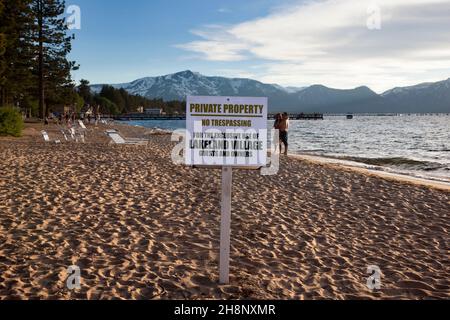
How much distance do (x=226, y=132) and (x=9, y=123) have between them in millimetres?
24402

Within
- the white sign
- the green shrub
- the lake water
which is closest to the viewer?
the white sign

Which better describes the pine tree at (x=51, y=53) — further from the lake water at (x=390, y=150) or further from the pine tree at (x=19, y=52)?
the lake water at (x=390, y=150)

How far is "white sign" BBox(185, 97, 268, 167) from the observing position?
4.32 meters

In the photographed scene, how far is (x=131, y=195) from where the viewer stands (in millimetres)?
9500

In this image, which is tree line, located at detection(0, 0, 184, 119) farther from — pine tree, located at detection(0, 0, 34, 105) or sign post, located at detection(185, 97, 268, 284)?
sign post, located at detection(185, 97, 268, 284)

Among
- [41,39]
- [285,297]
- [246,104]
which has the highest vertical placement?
[41,39]

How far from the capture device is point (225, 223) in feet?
15.7

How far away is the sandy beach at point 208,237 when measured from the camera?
488 cm

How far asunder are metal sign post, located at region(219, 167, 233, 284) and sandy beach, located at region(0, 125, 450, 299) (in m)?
0.19

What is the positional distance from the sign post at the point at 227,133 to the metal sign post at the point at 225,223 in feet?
0.69

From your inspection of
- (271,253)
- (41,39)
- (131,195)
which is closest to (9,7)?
(41,39)

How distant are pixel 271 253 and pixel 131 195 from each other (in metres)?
4.55

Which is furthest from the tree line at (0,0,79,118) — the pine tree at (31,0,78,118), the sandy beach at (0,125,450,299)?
the sandy beach at (0,125,450,299)

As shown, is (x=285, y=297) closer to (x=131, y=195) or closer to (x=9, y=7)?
(x=131, y=195)
